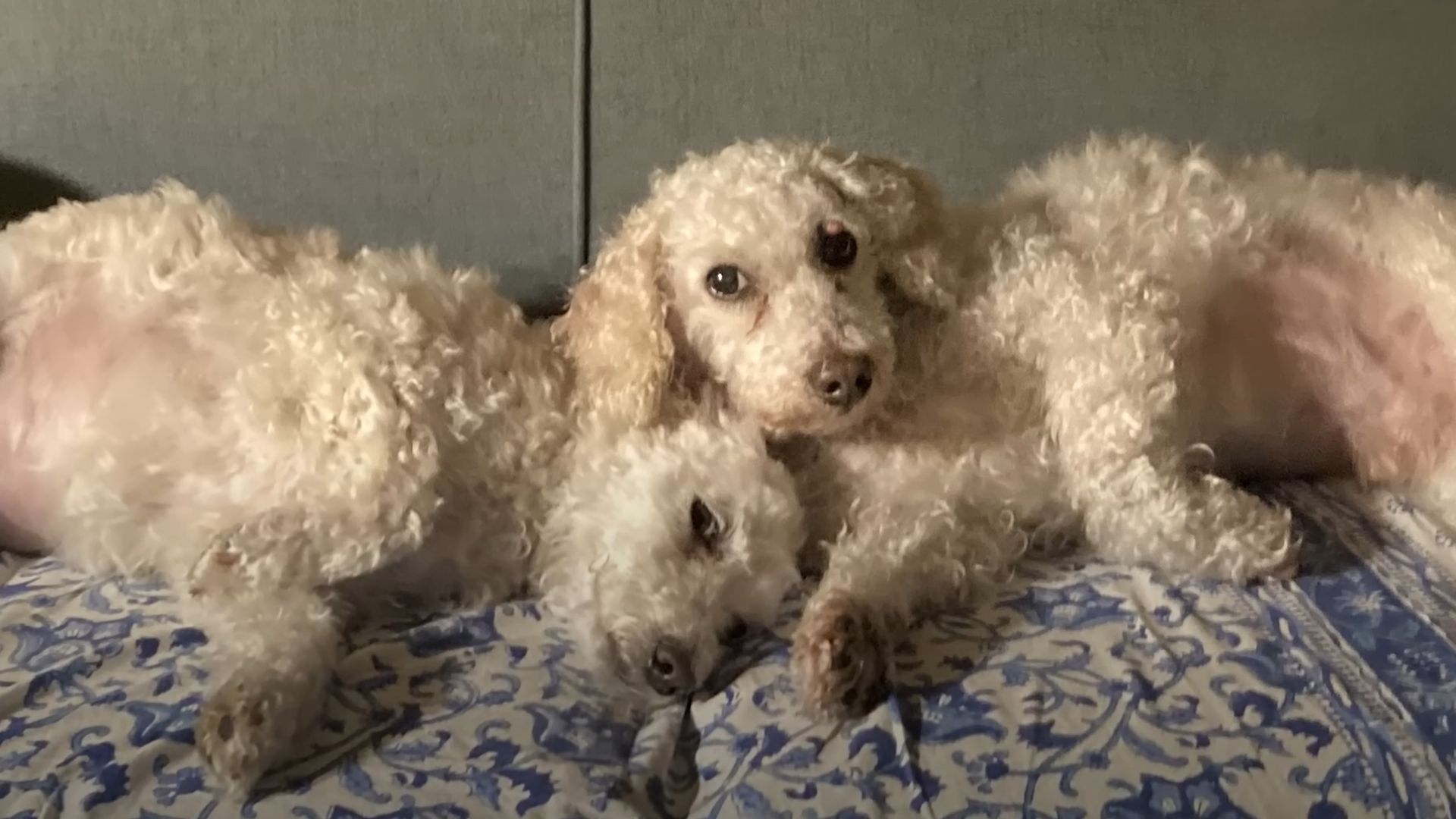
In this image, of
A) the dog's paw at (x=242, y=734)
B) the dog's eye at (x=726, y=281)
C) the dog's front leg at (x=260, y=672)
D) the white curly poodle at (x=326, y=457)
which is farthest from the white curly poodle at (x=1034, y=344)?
the dog's paw at (x=242, y=734)

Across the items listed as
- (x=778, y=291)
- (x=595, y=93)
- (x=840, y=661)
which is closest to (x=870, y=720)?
(x=840, y=661)

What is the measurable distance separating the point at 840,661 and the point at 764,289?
0.63 metres

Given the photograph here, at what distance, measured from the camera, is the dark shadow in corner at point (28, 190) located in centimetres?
255

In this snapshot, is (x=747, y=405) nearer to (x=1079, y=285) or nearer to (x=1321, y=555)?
(x=1079, y=285)

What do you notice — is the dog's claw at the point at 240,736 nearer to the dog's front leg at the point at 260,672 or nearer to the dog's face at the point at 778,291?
the dog's front leg at the point at 260,672

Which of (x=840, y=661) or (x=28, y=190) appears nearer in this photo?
(x=840, y=661)

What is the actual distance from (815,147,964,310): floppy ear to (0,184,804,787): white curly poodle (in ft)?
1.23

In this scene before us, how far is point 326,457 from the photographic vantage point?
1.94 m

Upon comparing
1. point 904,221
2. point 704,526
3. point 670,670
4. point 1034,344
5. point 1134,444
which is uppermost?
point 904,221

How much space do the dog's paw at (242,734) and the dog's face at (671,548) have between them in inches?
17.6

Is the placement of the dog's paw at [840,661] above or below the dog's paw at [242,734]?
above

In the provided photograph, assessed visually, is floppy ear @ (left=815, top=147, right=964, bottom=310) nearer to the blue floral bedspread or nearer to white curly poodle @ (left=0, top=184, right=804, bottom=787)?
white curly poodle @ (left=0, top=184, right=804, bottom=787)

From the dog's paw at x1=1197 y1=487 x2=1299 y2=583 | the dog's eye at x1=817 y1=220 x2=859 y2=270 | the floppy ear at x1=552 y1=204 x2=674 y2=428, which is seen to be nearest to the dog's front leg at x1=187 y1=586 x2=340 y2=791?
the floppy ear at x1=552 y1=204 x2=674 y2=428

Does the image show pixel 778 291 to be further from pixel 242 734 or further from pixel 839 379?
pixel 242 734
